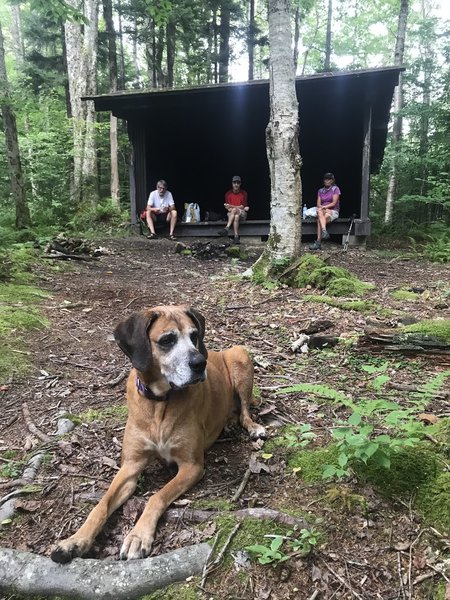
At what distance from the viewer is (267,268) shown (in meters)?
8.27

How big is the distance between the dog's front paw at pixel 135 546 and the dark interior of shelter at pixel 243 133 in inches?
465

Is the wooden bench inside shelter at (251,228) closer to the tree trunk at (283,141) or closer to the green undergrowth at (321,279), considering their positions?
the tree trunk at (283,141)

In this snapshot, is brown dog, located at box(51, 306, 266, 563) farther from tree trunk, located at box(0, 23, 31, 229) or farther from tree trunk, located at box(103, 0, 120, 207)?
tree trunk, located at box(103, 0, 120, 207)

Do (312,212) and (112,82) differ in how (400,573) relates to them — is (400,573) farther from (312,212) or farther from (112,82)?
(112,82)

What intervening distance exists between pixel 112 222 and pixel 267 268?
32.0 feet

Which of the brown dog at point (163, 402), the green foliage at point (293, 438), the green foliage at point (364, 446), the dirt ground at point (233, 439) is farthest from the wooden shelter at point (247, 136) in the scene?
the green foliage at point (364, 446)

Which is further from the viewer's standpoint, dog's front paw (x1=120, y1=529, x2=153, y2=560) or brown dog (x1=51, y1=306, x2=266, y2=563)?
brown dog (x1=51, y1=306, x2=266, y2=563)

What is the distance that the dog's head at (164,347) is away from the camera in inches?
109

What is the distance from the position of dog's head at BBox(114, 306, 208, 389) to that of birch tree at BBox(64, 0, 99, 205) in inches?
608

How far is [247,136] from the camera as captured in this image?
18578 mm

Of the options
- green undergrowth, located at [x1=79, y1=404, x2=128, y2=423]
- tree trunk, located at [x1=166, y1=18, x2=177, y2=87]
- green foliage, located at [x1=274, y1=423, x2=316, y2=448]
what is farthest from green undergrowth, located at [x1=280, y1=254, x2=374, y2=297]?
tree trunk, located at [x1=166, y1=18, x2=177, y2=87]

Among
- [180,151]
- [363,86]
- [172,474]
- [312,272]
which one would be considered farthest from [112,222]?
[172,474]

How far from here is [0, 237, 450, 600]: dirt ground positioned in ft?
7.04

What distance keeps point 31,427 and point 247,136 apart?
16700mm
